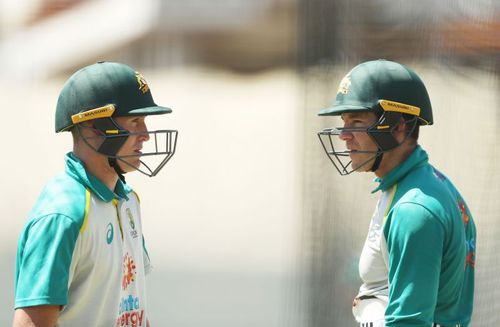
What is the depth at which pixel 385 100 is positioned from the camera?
11.7 feet

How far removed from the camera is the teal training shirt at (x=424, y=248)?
3246mm

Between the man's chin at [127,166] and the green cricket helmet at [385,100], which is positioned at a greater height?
the green cricket helmet at [385,100]

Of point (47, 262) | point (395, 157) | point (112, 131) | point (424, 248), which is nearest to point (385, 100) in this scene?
point (395, 157)

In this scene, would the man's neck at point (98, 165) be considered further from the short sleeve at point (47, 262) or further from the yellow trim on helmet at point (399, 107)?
the yellow trim on helmet at point (399, 107)

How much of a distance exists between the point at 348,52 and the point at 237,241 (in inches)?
199

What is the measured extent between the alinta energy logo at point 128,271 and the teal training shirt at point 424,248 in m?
Answer: 0.88

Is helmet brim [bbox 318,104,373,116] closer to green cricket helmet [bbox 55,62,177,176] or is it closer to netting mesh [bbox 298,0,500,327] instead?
green cricket helmet [bbox 55,62,177,176]

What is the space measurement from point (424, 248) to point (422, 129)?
7.27ft

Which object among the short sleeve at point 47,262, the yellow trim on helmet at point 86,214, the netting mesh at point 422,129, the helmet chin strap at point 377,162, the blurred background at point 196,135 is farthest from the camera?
the blurred background at point 196,135

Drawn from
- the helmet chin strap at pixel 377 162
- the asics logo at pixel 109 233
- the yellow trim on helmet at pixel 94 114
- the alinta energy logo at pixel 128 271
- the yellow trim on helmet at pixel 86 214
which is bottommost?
the alinta energy logo at pixel 128 271

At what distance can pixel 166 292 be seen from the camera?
29.2 ft

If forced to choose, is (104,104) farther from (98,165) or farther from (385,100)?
(385,100)

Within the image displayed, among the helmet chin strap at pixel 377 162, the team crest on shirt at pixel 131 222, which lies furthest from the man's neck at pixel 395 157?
the team crest on shirt at pixel 131 222

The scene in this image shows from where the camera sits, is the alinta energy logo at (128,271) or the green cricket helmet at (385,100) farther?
the green cricket helmet at (385,100)
